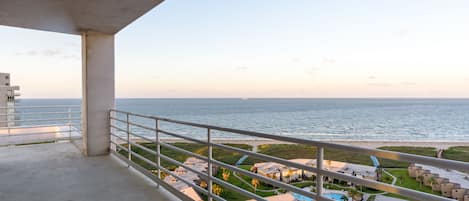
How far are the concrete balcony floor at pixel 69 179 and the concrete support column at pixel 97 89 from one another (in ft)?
1.09

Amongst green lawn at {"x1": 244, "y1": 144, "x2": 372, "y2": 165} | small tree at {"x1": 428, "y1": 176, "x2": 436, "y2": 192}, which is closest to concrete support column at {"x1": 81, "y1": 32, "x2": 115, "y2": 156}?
small tree at {"x1": 428, "y1": 176, "x2": 436, "y2": 192}

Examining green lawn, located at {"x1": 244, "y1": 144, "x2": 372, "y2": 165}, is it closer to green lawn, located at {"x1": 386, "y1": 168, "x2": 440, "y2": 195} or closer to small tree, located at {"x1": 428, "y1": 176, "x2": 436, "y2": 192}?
green lawn, located at {"x1": 386, "y1": 168, "x2": 440, "y2": 195}

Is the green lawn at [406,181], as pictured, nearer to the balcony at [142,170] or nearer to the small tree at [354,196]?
the small tree at [354,196]

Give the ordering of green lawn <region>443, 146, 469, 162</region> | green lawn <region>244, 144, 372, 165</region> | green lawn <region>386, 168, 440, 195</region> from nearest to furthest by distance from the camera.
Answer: green lawn <region>386, 168, 440, 195</region> → green lawn <region>244, 144, 372, 165</region> → green lawn <region>443, 146, 469, 162</region>

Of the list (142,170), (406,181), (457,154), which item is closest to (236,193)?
(406,181)

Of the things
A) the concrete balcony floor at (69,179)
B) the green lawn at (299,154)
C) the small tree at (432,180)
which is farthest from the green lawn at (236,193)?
the concrete balcony floor at (69,179)

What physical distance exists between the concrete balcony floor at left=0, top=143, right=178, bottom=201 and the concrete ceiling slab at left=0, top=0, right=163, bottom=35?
208 centimetres

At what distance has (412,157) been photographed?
3.66 feet

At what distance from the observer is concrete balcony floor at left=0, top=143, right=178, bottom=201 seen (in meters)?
2.95

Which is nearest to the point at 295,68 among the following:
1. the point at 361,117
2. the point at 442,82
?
the point at 442,82

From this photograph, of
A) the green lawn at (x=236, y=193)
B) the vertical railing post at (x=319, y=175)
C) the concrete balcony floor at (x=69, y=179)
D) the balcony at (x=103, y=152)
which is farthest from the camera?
the green lawn at (x=236, y=193)

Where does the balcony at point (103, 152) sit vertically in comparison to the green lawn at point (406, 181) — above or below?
above

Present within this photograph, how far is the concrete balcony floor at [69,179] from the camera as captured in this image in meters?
2.95

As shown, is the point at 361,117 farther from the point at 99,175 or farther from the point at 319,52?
the point at 99,175
